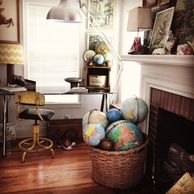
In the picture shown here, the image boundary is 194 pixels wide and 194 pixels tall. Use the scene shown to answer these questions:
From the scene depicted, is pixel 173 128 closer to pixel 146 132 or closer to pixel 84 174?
pixel 146 132

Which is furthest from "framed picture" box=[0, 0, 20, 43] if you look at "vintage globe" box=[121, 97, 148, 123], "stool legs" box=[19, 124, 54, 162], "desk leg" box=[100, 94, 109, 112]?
"vintage globe" box=[121, 97, 148, 123]

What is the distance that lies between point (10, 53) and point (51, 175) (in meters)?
1.56

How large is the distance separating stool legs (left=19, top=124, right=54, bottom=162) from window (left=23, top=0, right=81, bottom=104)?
614 mm

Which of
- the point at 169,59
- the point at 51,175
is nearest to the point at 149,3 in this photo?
the point at 169,59

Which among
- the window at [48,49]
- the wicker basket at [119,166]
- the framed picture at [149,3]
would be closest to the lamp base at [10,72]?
the window at [48,49]

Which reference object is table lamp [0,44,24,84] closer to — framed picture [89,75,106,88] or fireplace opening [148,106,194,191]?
framed picture [89,75,106,88]

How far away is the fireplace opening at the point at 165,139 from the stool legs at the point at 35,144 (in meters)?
1.29

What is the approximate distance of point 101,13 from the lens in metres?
3.78

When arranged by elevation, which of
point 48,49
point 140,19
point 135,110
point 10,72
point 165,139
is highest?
point 140,19

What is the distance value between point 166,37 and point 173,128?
901mm

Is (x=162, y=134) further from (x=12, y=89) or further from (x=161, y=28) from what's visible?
(x=12, y=89)

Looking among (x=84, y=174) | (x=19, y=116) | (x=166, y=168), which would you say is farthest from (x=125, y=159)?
(x=19, y=116)

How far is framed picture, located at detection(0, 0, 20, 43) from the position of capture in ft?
11.1

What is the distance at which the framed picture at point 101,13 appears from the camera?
3.73 metres
